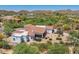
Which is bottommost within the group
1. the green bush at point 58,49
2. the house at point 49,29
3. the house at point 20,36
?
the green bush at point 58,49

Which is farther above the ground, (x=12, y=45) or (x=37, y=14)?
(x=37, y=14)

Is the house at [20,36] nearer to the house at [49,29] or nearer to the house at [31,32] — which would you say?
the house at [31,32]

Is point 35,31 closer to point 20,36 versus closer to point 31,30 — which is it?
point 31,30

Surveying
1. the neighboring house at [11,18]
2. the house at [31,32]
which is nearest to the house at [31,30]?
the house at [31,32]

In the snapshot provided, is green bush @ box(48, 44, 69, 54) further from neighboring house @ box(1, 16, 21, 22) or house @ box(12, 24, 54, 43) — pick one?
neighboring house @ box(1, 16, 21, 22)

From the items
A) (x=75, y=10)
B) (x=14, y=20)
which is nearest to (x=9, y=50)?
(x=14, y=20)

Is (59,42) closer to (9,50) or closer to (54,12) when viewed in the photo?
(54,12)

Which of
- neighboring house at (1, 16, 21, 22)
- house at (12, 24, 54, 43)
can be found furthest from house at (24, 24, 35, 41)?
neighboring house at (1, 16, 21, 22)
